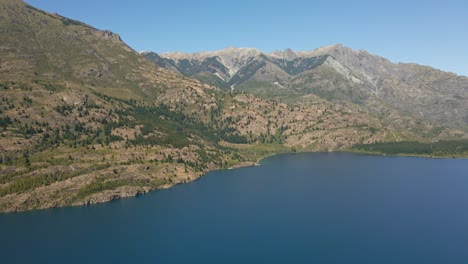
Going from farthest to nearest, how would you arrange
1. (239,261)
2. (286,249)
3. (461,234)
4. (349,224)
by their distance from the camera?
(349,224) → (461,234) → (286,249) → (239,261)

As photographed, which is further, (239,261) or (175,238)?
(175,238)

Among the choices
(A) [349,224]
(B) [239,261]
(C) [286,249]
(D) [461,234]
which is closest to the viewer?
(B) [239,261]

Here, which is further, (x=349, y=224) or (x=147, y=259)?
(x=349, y=224)

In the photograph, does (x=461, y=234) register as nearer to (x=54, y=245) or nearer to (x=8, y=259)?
(x=54, y=245)

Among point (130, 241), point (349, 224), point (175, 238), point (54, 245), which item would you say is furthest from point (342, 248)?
point (54, 245)

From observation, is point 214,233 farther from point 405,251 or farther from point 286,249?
point 405,251

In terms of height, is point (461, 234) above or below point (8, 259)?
above

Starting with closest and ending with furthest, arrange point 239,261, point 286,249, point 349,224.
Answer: point 239,261, point 286,249, point 349,224

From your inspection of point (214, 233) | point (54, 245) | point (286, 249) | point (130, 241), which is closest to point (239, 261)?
point (286, 249)

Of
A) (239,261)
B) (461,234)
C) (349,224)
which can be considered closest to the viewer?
(239,261)
